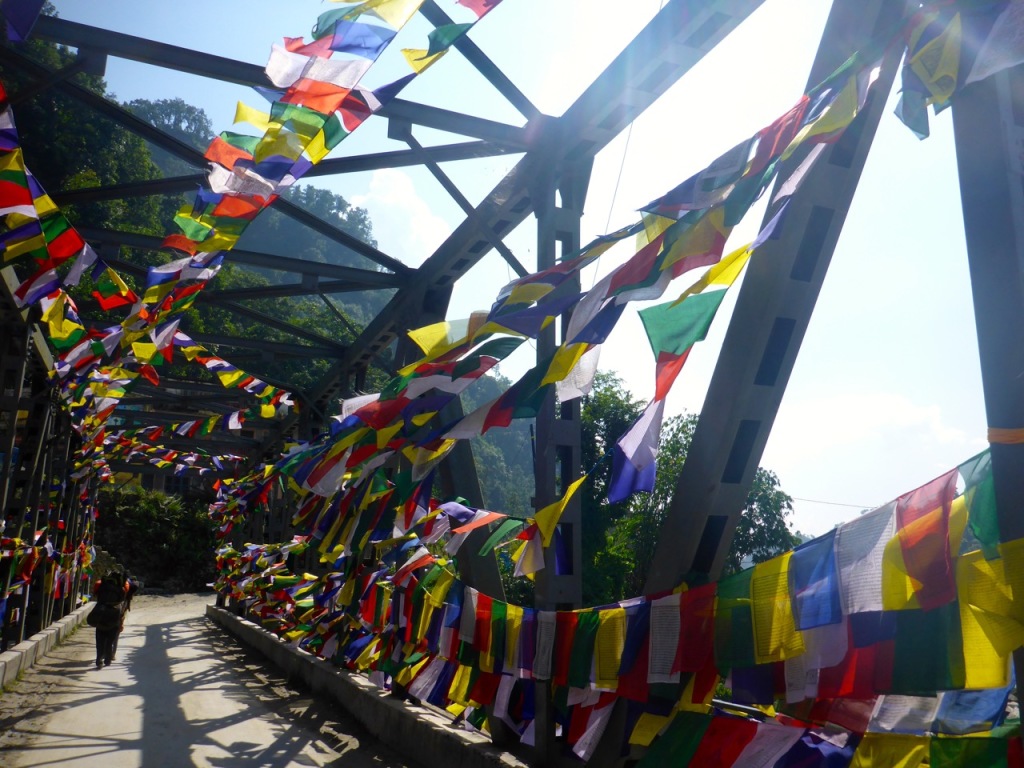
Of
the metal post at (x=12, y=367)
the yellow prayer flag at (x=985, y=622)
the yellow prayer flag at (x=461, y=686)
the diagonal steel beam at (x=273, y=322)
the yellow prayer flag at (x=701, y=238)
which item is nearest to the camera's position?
the yellow prayer flag at (x=985, y=622)

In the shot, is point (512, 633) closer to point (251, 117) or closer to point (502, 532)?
point (502, 532)

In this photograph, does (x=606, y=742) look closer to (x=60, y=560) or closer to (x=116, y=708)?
(x=116, y=708)

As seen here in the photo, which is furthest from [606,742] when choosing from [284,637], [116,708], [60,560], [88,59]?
[60,560]

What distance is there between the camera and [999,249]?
2.45 m

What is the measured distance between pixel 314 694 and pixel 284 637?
14.0 feet

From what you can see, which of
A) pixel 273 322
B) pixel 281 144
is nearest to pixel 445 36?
pixel 281 144

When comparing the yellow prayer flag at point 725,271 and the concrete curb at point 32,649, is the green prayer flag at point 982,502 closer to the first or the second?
the yellow prayer flag at point 725,271

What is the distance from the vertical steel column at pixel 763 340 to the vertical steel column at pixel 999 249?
0.79 meters

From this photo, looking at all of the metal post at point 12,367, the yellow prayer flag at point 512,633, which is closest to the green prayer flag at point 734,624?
the yellow prayer flag at point 512,633

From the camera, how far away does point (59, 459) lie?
635 inches

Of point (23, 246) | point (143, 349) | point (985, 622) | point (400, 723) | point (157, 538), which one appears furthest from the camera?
point (157, 538)

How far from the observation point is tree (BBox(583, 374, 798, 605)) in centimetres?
3578

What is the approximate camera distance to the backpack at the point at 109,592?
15.1 m

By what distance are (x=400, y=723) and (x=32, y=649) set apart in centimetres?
851
